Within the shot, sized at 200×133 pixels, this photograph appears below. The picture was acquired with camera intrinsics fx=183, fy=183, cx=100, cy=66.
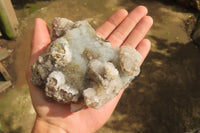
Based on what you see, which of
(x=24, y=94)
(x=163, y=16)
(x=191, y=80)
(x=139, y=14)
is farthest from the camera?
(x=163, y=16)

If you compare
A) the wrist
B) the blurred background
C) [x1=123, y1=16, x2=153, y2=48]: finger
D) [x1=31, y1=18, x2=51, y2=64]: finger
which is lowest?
the blurred background

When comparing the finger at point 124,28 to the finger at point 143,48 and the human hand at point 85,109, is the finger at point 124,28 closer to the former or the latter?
the human hand at point 85,109

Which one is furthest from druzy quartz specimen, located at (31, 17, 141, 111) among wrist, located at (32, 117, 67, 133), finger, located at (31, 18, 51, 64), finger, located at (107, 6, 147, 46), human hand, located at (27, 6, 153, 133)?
finger, located at (107, 6, 147, 46)

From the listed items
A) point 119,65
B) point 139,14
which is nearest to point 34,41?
point 119,65

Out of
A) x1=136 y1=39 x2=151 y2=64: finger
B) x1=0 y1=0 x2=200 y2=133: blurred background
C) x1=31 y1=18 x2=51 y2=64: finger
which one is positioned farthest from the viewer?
x1=0 y1=0 x2=200 y2=133: blurred background

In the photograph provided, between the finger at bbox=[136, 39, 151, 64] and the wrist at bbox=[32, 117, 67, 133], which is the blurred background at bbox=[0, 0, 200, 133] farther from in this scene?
the wrist at bbox=[32, 117, 67, 133]

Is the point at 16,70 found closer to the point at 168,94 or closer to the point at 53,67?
the point at 53,67
